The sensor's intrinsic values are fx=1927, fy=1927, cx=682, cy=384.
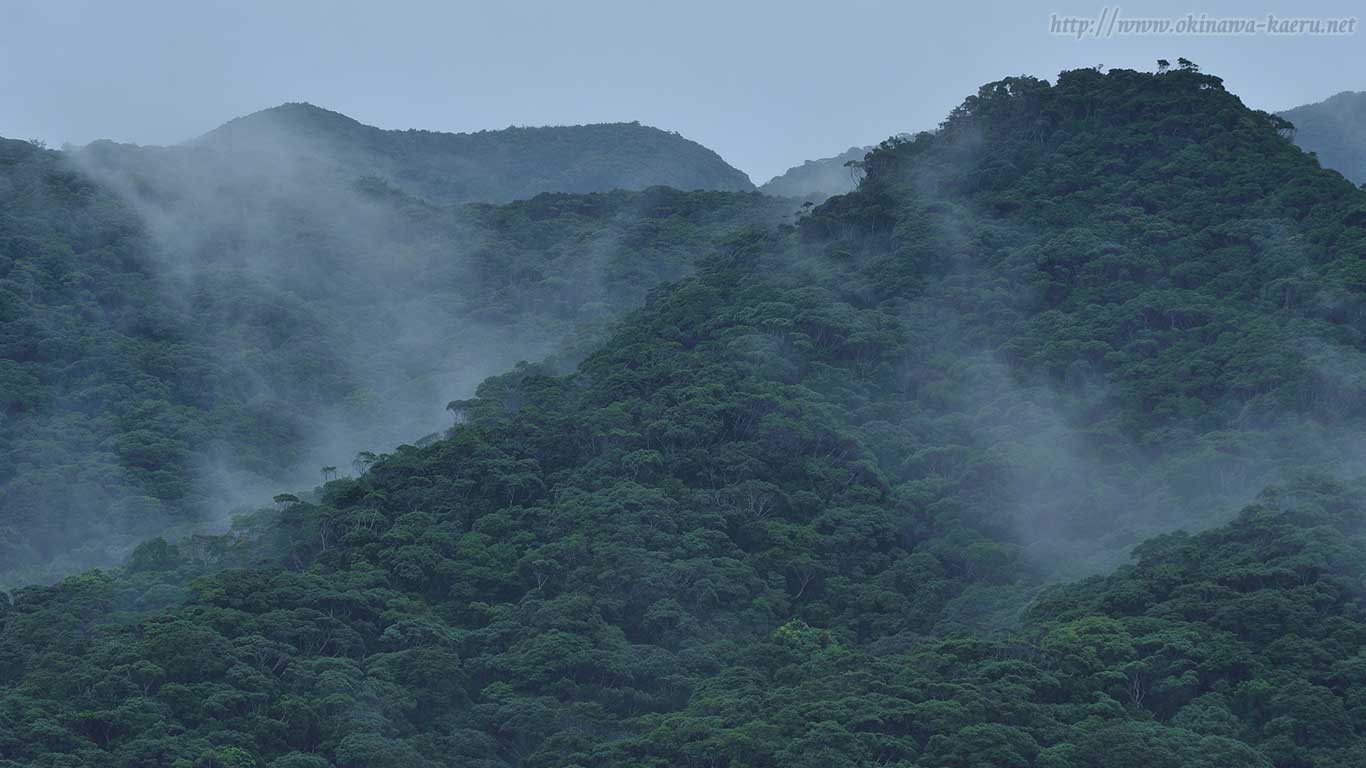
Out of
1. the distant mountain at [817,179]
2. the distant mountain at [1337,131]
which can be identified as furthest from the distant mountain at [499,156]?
the distant mountain at [1337,131]

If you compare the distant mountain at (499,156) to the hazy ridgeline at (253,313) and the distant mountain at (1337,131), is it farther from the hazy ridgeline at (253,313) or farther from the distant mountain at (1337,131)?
Answer: the distant mountain at (1337,131)

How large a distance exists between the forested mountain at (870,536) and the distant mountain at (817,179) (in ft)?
58.6

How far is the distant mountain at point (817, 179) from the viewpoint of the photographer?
70.6 metres

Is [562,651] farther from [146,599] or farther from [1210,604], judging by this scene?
[1210,604]

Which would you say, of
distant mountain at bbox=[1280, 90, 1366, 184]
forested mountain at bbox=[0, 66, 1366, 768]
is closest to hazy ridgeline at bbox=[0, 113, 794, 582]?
forested mountain at bbox=[0, 66, 1366, 768]

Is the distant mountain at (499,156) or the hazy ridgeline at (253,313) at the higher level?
the distant mountain at (499,156)

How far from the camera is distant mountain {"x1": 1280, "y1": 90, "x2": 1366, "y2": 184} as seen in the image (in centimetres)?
6744

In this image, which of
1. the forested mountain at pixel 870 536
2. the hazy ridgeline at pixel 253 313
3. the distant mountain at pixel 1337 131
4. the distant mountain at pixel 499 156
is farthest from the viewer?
the distant mountain at pixel 499 156

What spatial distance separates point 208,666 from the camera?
31188 mm

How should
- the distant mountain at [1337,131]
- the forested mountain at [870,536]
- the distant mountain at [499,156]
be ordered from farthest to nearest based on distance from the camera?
1. the distant mountain at [499,156]
2. the distant mountain at [1337,131]
3. the forested mountain at [870,536]

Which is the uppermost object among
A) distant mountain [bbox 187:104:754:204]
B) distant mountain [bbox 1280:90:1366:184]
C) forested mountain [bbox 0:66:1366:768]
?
distant mountain [bbox 1280:90:1366:184]

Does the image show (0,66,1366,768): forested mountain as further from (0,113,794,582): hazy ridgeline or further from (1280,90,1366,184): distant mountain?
(1280,90,1366,184): distant mountain

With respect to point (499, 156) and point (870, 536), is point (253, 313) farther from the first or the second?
point (499, 156)

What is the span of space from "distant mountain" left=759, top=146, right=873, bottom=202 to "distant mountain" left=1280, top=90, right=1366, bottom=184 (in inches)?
622
